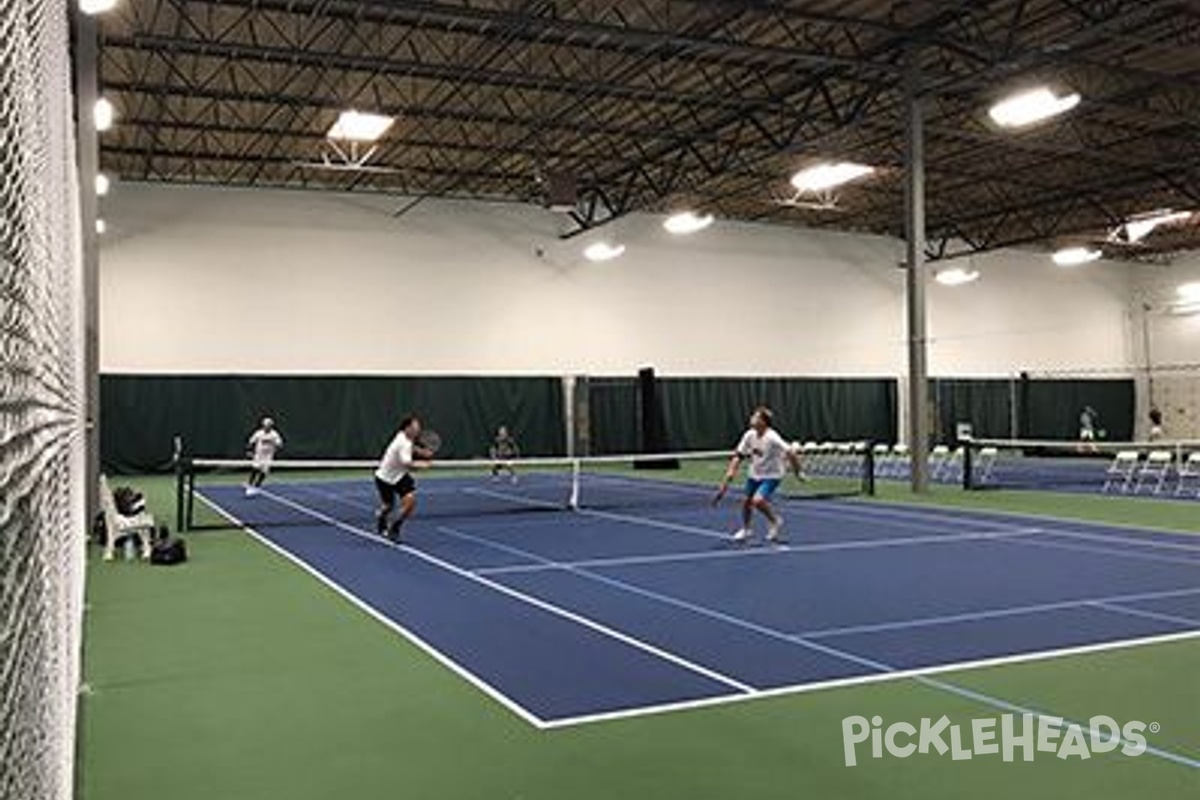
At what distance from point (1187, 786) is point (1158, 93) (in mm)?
24033

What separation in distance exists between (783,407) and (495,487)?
49.3ft

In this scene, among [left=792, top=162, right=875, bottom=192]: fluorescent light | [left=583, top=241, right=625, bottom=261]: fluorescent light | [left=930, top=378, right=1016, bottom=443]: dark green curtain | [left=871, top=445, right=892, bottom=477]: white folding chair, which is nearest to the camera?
[left=792, top=162, right=875, bottom=192]: fluorescent light

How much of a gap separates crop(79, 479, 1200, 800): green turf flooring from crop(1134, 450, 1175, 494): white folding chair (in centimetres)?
1675

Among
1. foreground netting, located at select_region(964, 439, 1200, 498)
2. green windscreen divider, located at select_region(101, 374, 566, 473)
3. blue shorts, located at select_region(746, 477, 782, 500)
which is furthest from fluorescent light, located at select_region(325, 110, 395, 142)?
foreground netting, located at select_region(964, 439, 1200, 498)

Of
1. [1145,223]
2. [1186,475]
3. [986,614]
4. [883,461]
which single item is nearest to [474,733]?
[986,614]

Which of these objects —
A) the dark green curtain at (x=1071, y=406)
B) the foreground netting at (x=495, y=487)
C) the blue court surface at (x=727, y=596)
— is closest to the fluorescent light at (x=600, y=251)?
the foreground netting at (x=495, y=487)

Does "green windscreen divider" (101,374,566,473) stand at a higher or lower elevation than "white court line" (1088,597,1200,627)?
higher

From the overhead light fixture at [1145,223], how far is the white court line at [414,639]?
88.4 feet

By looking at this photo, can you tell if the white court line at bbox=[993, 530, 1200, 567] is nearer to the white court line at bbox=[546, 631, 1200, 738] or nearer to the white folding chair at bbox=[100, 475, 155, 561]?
the white court line at bbox=[546, 631, 1200, 738]

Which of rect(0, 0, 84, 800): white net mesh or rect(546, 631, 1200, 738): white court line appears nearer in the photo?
rect(0, 0, 84, 800): white net mesh

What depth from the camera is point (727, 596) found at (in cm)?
1062

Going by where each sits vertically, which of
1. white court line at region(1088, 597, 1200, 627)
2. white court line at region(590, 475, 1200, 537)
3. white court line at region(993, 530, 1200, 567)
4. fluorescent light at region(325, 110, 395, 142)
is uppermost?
fluorescent light at region(325, 110, 395, 142)

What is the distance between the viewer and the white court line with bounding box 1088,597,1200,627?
30.3 feet

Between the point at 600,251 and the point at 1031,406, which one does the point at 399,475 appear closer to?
the point at 600,251
